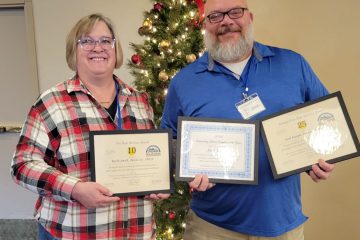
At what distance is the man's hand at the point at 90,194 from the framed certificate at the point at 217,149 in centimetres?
33

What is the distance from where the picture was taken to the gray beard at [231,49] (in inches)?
65.0

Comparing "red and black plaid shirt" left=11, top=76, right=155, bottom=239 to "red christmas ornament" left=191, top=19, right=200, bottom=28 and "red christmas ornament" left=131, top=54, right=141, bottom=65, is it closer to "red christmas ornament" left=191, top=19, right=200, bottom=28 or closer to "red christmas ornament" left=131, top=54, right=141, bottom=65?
"red christmas ornament" left=131, top=54, right=141, bottom=65

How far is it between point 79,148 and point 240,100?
2.48ft

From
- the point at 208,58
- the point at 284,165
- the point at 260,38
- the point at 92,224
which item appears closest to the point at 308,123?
the point at 284,165

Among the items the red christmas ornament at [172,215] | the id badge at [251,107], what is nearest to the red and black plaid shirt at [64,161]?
the id badge at [251,107]

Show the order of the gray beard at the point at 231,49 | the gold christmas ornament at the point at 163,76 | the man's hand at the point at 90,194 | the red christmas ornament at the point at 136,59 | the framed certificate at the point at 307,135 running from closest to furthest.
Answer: the man's hand at the point at 90,194 < the framed certificate at the point at 307,135 < the gray beard at the point at 231,49 < the gold christmas ornament at the point at 163,76 < the red christmas ornament at the point at 136,59

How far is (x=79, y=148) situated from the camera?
4.69 ft

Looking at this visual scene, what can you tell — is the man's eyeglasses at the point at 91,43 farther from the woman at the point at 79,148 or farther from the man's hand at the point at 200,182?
the man's hand at the point at 200,182

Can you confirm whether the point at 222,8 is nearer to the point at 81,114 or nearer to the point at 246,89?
the point at 246,89

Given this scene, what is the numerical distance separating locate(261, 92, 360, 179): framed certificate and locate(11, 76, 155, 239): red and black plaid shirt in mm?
711

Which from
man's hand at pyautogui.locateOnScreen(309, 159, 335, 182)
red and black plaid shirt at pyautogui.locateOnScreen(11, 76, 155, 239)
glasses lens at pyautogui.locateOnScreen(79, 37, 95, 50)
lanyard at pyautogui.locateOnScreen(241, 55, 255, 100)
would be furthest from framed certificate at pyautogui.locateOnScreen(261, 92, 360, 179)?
glasses lens at pyautogui.locateOnScreen(79, 37, 95, 50)

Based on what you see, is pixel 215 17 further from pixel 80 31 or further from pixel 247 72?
pixel 80 31

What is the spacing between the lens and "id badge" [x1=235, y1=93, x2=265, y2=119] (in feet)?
4.96

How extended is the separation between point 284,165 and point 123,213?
29.8 inches
